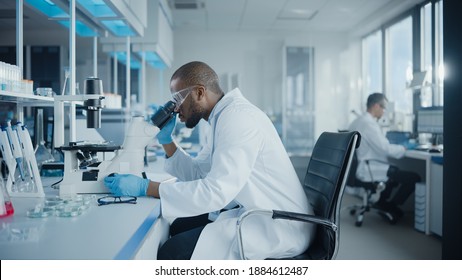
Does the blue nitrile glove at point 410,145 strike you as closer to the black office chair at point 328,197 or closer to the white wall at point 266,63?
→ the white wall at point 266,63

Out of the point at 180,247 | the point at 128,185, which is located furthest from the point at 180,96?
the point at 180,247

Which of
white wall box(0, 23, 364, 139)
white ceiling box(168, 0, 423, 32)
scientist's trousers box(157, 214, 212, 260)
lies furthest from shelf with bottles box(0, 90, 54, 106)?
white wall box(0, 23, 364, 139)

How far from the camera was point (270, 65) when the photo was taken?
626 cm

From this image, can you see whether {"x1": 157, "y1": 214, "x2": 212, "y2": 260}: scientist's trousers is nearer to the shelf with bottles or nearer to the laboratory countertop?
the laboratory countertop

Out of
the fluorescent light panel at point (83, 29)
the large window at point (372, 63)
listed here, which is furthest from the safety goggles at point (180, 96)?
the large window at point (372, 63)

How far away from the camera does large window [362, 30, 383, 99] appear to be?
5785 mm

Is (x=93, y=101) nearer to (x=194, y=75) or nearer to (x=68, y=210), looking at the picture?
(x=194, y=75)

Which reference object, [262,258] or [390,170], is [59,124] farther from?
[390,170]

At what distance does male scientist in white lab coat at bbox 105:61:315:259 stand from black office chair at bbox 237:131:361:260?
5cm

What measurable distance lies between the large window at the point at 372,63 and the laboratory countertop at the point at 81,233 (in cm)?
529

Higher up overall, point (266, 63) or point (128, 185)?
point (266, 63)

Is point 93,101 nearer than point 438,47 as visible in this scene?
Yes

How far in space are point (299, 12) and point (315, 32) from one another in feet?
3.51

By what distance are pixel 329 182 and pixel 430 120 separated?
272 centimetres
